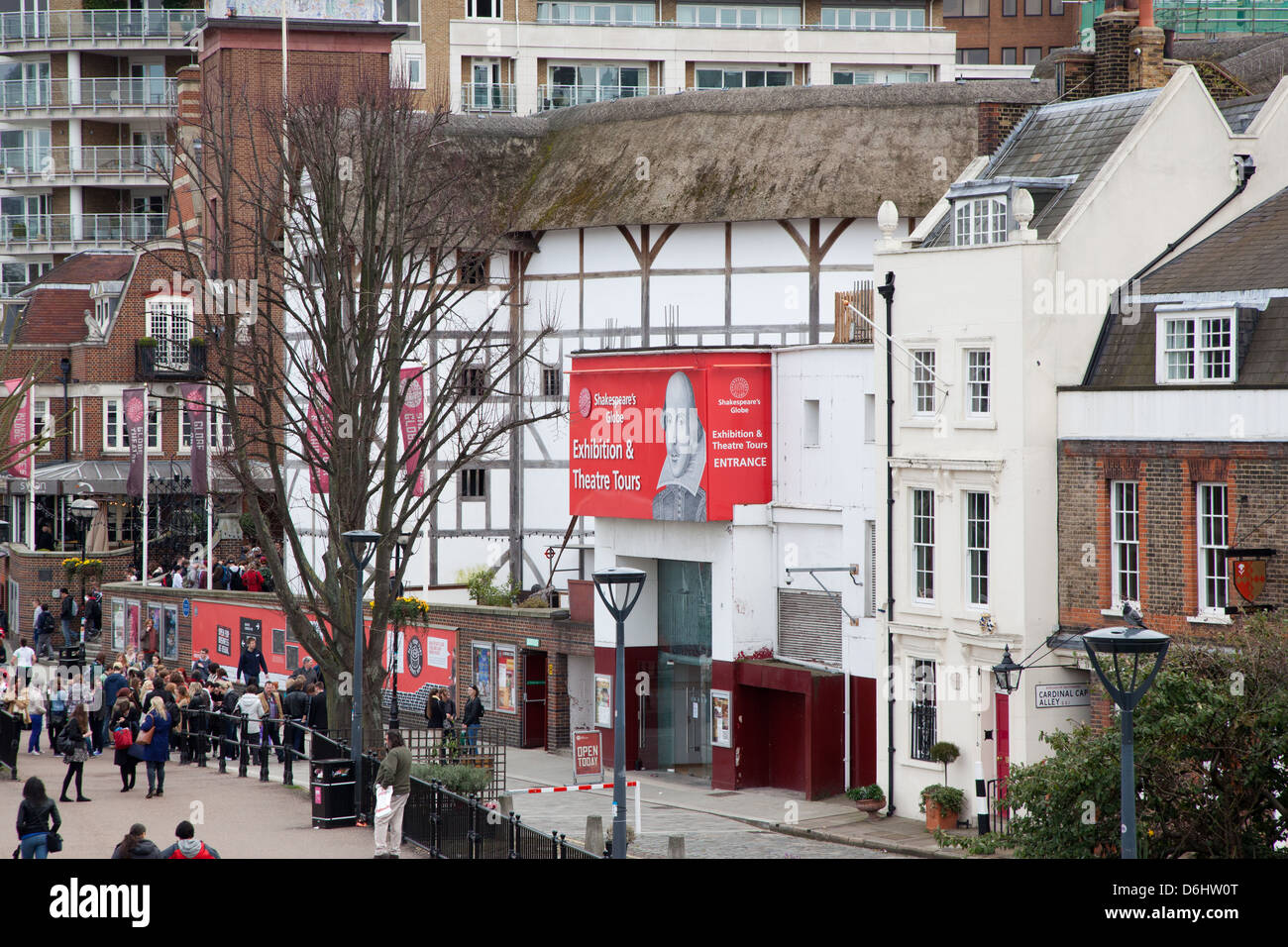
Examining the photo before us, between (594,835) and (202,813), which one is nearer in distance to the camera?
(202,813)

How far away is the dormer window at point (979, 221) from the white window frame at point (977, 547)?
12.8 feet

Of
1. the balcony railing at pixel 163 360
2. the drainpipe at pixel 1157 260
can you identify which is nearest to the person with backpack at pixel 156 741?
the drainpipe at pixel 1157 260

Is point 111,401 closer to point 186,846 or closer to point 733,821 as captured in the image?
point 733,821

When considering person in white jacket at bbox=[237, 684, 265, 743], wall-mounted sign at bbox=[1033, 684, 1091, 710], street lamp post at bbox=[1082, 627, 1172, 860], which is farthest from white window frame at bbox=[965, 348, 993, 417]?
street lamp post at bbox=[1082, 627, 1172, 860]

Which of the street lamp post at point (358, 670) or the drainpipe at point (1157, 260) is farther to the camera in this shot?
the drainpipe at point (1157, 260)

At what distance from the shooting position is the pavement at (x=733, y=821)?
24.3 metres

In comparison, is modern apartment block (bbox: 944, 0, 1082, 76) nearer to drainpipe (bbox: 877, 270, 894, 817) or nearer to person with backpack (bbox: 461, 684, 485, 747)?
drainpipe (bbox: 877, 270, 894, 817)

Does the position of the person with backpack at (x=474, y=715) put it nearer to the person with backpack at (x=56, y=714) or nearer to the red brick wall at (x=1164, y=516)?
the person with backpack at (x=56, y=714)

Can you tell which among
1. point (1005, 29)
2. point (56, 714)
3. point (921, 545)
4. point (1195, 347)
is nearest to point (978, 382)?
point (921, 545)

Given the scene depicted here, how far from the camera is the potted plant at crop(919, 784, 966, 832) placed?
25.6m

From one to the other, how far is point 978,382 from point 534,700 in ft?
43.9

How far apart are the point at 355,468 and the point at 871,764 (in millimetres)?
9504

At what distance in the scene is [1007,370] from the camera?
2544 centimetres

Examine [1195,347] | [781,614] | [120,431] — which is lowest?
[781,614]
